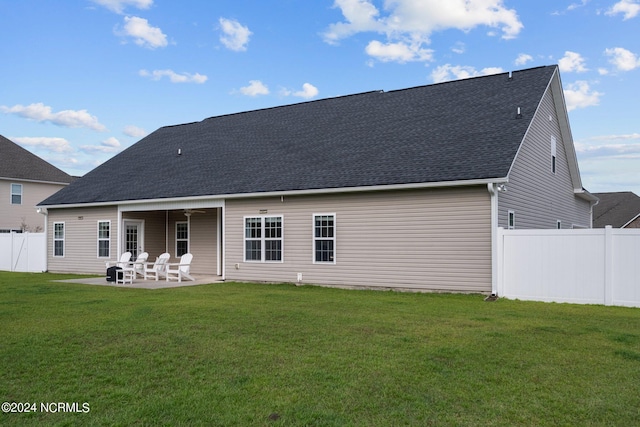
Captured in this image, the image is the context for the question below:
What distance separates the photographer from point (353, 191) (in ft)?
45.5

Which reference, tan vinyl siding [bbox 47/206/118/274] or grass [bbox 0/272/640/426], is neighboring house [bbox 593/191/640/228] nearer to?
grass [bbox 0/272/640/426]

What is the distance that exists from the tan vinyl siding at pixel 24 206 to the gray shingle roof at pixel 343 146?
11.6 metres

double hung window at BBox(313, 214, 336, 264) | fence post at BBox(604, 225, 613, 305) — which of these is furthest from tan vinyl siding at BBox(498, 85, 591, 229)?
double hung window at BBox(313, 214, 336, 264)

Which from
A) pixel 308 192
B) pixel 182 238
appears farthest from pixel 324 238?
pixel 182 238

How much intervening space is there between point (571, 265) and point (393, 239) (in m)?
4.19

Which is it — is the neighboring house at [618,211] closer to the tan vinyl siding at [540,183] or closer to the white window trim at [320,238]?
the tan vinyl siding at [540,183]

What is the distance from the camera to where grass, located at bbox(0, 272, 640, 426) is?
434cm

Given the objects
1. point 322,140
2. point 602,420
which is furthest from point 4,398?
point 322,140

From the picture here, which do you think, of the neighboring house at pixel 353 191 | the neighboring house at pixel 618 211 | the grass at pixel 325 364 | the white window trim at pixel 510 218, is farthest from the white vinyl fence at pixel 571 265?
the neighboring house at pixel 618 211

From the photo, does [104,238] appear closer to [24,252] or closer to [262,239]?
[24,252]

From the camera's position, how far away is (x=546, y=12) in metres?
15.4

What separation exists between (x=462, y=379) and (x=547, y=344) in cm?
231

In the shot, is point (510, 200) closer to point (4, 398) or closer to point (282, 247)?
point (282, 247)

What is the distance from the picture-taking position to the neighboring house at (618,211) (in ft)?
120
